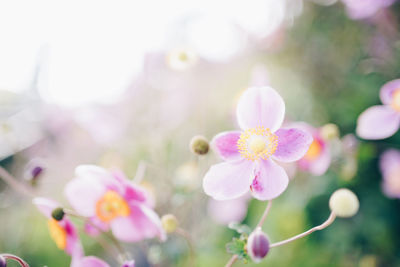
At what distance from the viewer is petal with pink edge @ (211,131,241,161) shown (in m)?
0.58

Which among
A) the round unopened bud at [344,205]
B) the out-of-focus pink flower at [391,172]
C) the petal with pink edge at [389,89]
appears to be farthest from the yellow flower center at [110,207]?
the out-of-focus pink flower at [391,172]

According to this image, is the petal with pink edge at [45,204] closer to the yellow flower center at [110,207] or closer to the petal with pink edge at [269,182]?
the yellow flower center at [110,207]

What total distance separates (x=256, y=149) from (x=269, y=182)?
0.20 feet

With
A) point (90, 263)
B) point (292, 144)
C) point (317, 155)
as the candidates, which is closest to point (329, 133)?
point (317, 155)

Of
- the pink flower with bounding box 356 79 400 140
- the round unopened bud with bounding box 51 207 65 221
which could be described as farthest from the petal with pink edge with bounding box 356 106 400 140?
the round unopened bud with bounding box 51 207 65 221

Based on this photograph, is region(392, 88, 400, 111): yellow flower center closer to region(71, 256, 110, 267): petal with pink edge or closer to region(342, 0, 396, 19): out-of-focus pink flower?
region(342, 0, 396, 19): out-of-focus pink flower

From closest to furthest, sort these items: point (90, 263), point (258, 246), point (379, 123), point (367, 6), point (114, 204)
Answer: point (258, 246) → point (90, 263) → point (114, 204) → point (379, 123) → point (367, 6)

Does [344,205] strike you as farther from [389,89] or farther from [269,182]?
[389,89]

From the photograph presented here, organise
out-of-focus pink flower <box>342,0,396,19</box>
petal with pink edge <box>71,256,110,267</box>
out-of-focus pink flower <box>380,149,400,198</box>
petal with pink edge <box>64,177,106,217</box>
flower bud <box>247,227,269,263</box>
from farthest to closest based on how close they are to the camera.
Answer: out-of-focus pink flower <box>342,0,396,19</box>, out-of-focus pink flower <box>380,149,400,198</box>, petal with pink edge <box>64,177,106,217</box>, petal with pink edge <box>71,256,110,267</box>, flower bud <box>247,227,269,263</box>

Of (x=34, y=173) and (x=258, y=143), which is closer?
(x=258, y=143)

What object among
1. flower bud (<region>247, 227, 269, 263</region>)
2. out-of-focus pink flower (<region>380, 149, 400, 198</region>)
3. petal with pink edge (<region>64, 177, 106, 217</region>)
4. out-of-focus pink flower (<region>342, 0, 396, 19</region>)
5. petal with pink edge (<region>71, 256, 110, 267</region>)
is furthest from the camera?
out-of-focus pink flower (<region>342, 0, 396, 19</region>)

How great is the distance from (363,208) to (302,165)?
1.18 feet

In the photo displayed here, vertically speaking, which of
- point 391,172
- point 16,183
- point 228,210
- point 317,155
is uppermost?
point 16,183

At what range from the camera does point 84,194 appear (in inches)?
26.2
